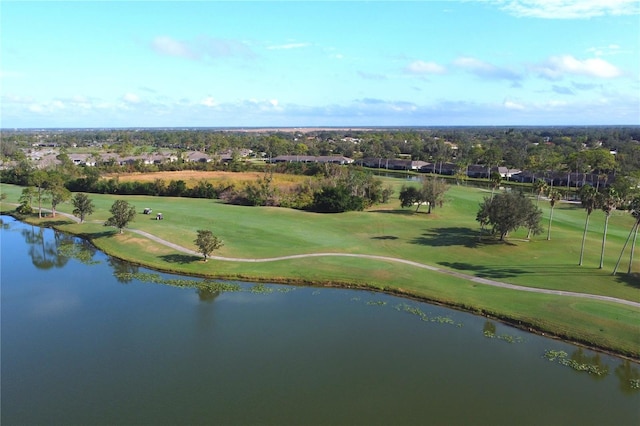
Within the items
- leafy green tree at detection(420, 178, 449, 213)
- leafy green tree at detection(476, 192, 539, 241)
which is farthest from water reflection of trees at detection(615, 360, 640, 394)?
leafy green tree at detection(420, 178, 449, 213)

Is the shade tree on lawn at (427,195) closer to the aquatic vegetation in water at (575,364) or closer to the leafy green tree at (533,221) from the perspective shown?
the leafy green tree at (533,221)

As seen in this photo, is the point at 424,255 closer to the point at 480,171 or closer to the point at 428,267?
Result: the point at 428,267

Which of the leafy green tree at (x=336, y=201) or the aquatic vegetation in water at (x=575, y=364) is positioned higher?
the leafy green tree at (x=336, y=201)

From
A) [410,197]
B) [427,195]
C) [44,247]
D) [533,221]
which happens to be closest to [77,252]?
[44,247]

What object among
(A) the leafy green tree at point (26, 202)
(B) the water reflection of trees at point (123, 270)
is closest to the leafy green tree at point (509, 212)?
(B) the water reflection of trees at point (123, 270)

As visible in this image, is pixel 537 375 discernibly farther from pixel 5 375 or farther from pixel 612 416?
pixel 5 375

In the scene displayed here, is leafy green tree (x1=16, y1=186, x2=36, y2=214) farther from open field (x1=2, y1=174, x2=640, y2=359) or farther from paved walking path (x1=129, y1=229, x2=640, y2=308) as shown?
paved walking path (x1=129, y1=229, x2=640, y2=308)
